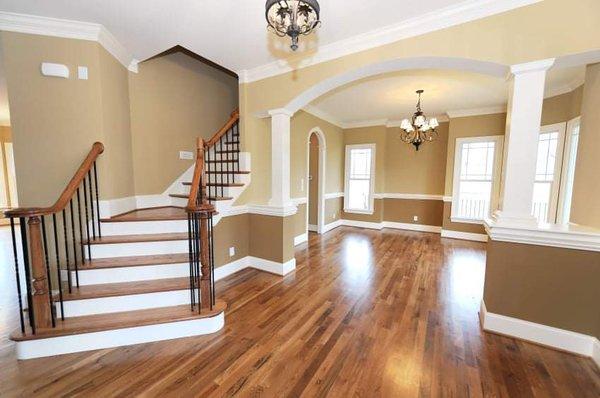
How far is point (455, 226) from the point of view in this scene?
18.2 ft

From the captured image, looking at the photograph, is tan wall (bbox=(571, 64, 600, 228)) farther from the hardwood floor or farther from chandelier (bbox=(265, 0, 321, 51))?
chandelier (bbox=(265, 0, 321, 51))

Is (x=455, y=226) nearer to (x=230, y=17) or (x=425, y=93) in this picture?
(x=425, y=93)

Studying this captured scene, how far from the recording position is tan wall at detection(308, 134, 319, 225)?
606 centimetres

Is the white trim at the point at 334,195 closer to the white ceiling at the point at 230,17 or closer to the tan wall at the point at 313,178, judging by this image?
the tan wall at the point at 313,178

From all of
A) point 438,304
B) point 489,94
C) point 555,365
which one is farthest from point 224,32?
point 489,94

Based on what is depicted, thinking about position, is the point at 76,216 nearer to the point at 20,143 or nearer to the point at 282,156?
the point at 20,143

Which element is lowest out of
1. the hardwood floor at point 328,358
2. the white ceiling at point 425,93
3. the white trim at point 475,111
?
the hardwood floor at point 328,358

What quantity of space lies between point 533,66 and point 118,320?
396 cm

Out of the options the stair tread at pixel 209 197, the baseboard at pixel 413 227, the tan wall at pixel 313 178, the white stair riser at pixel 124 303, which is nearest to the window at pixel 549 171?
the baseboard at pixel 413 227

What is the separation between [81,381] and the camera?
1647 millimetres

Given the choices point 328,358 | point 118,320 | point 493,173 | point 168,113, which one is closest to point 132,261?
point 118,320

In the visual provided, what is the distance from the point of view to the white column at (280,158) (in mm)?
3354

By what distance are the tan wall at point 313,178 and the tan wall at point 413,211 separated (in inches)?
78.5

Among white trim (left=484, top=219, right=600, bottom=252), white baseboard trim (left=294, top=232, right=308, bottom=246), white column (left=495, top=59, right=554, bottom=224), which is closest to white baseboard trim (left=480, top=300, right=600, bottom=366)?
white trim (left=484, top=219, right=600, bottom=252)
